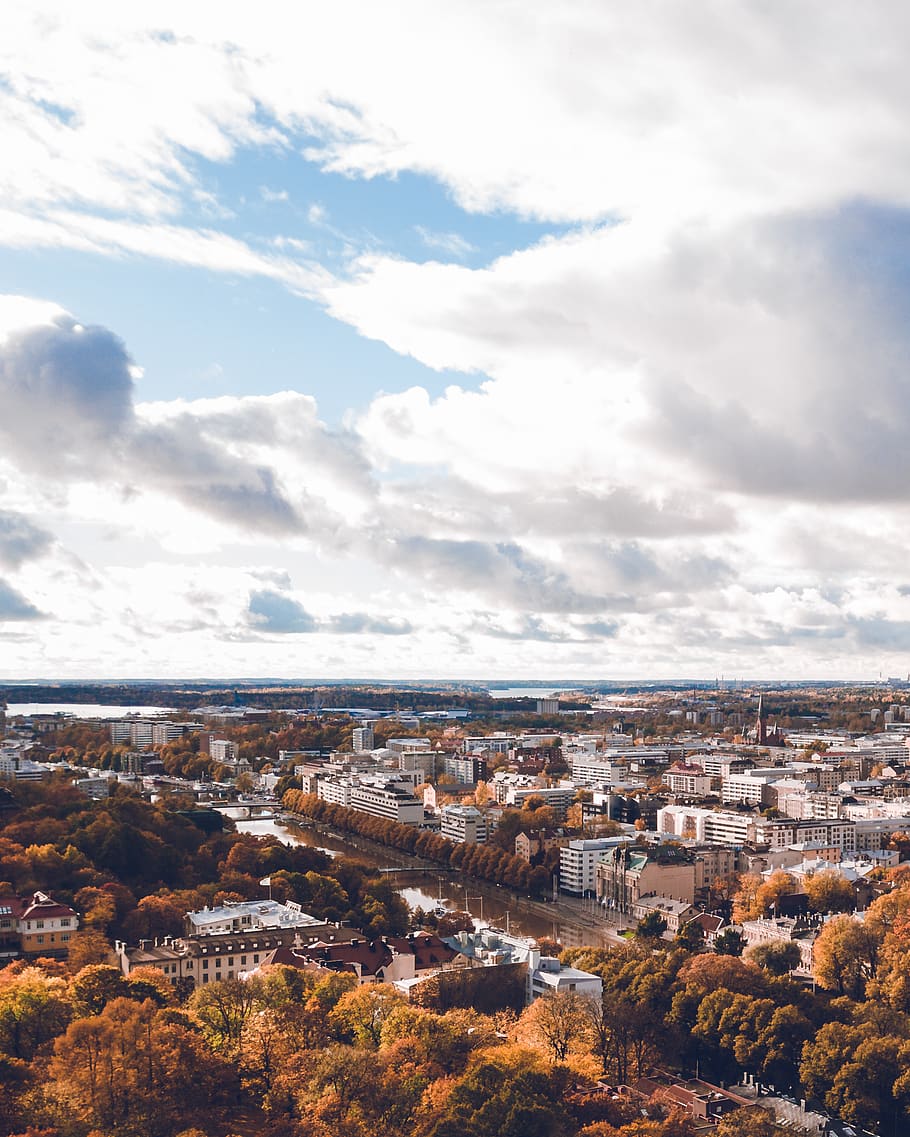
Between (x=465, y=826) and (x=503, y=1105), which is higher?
(x=503, y=1105)

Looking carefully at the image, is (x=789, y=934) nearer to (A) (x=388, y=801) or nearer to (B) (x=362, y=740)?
(A) (x=388, y=801)

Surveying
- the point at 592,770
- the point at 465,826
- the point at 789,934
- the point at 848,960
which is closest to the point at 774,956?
the point at 848,960

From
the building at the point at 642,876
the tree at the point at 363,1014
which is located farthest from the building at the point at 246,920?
the building at the point at 642,876

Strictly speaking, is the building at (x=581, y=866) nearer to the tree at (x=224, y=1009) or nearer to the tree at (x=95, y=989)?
the tree at (x=224, y=1009)

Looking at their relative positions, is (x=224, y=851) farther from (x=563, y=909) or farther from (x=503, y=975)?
(x=503, y=975)

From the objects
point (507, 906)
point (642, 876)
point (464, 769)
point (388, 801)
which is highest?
point (642, 876)

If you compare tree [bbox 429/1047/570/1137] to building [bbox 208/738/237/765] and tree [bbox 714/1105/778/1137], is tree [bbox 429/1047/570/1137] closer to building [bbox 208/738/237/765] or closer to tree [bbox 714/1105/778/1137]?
tree [bbox 714/1105/778/1137]
